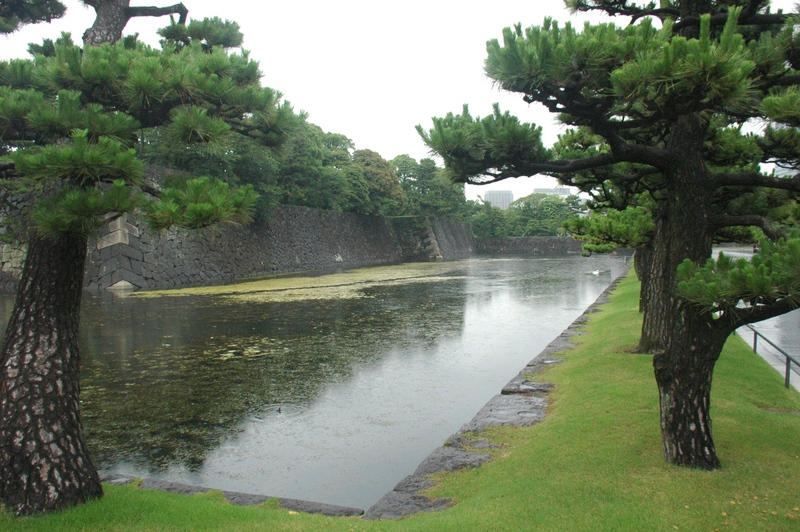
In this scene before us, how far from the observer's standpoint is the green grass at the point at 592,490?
99.0 inches

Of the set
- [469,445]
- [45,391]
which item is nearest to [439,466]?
[469,445]

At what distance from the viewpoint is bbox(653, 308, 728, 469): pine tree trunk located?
3023 millimetres

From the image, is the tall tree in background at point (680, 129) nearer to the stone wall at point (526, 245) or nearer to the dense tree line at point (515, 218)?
the stone wall at point (526, 245)

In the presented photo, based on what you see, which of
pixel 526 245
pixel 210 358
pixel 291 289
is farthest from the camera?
pixel 526 245

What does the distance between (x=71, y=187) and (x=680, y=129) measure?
11.5ft

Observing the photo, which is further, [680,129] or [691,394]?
[680,129]

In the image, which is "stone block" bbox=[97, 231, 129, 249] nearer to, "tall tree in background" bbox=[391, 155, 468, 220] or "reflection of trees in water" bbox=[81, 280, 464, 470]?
"reflection of trees in water" bbox=[81, 280, 464, 470]

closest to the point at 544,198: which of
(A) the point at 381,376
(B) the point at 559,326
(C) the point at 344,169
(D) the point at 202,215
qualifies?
(C) the point at 344,169

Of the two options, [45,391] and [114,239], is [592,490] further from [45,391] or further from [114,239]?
[114,239]

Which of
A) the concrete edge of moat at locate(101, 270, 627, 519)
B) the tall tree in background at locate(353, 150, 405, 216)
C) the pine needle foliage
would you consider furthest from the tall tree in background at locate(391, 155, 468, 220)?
the pine needle foliage

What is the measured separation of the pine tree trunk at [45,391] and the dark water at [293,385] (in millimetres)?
1022

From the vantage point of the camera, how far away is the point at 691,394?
121 inches

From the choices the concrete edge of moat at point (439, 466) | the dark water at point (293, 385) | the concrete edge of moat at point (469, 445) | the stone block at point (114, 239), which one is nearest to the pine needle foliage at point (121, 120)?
the concrete edge of moat at point (439, 466)

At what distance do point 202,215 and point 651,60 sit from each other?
7.11ft
